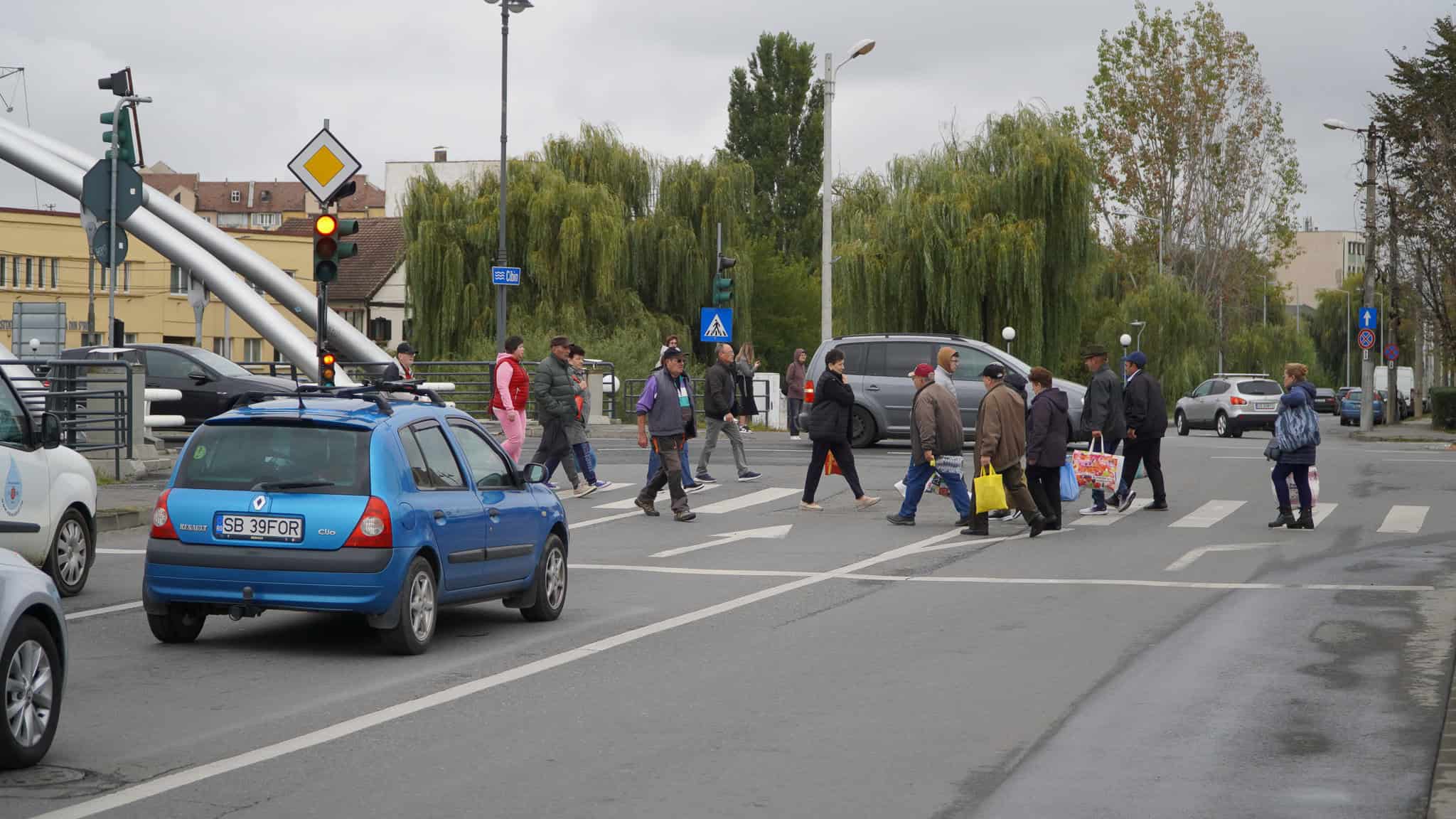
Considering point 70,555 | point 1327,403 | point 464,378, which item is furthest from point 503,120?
point 1327,403

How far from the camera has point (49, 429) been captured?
1148 centimetres

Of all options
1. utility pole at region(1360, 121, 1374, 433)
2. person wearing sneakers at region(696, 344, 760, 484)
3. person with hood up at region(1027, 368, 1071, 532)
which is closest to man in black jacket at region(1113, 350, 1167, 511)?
person with hood up at region(1027, 368, 1071, 532)

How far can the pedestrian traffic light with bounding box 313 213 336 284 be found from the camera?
18750 mm

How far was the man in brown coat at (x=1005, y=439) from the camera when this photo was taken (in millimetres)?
16984

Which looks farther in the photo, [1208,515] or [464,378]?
[464,378]

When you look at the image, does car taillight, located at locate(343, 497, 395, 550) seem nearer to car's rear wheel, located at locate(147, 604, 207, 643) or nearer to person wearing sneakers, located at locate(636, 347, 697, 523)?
car's rear wheel, located at locate(147, 604, 207, 643)

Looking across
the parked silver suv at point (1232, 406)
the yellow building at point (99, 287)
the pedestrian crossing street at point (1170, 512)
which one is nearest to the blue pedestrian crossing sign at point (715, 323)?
the pedestrian crossing street at point (1170, 512)

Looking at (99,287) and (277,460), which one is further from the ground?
(99,287)

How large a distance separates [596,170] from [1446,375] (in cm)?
4765

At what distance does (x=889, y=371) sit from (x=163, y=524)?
21692 millimetres

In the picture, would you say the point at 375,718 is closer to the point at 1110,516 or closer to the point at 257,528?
the point at 257,528

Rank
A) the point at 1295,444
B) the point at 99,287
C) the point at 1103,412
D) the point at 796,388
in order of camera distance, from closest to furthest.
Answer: the point at 1295,444
the point at 1103,412
the point at 796,388
the point at 99,287

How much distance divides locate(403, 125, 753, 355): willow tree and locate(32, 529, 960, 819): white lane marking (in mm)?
36387

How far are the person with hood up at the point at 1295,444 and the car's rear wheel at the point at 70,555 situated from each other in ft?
37.7
